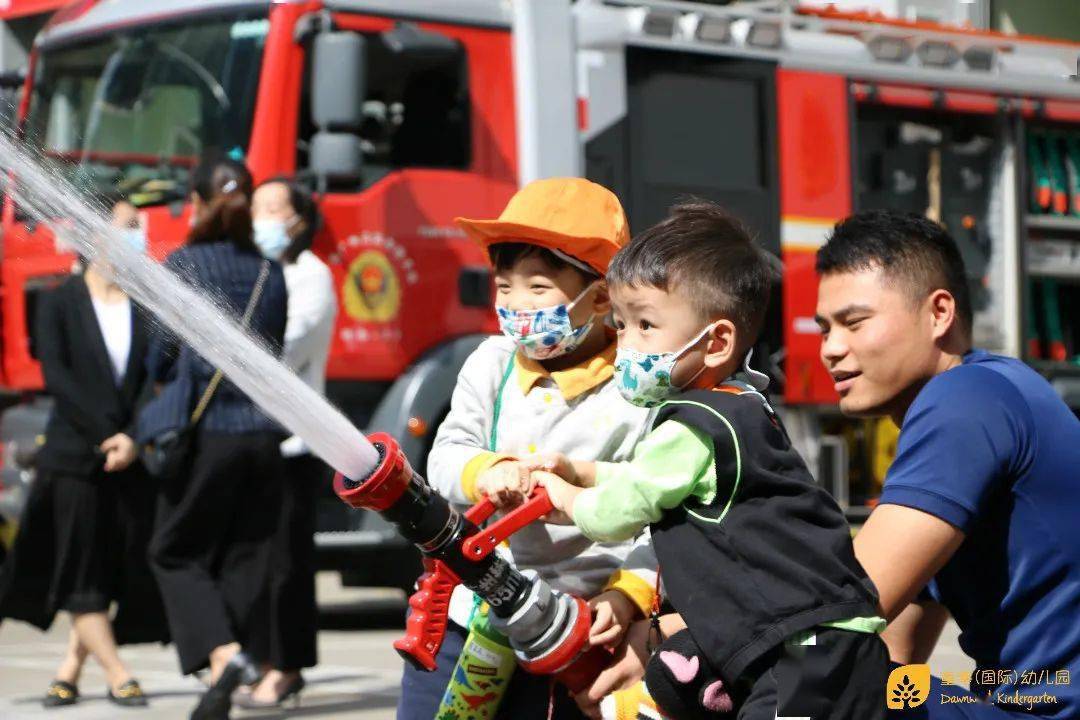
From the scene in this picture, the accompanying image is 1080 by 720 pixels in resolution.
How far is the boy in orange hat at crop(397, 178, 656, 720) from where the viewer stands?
3367 mm

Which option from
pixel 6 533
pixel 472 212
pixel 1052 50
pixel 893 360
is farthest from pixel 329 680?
pixel 1052 50

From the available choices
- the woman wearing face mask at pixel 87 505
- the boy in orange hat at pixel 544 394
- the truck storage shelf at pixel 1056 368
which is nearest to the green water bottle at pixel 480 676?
the boy in orange hat at pixel 544 394

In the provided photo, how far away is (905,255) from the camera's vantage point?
313cm

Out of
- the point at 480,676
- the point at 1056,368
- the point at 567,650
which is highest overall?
the point at 567,650

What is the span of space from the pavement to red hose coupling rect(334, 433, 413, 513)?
3.28 meters

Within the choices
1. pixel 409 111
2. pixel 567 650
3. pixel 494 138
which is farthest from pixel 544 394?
pixel 494 138

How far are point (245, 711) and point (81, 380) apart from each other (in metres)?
1.47

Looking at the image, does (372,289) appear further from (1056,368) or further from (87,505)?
(1056,368)

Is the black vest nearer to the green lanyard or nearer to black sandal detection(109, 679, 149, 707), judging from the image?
the green lanyard

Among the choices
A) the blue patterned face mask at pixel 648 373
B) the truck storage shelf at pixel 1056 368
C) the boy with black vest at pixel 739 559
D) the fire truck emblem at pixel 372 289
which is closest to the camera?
the boy with black vest at pixel 739 559

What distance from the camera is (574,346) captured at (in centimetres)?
348

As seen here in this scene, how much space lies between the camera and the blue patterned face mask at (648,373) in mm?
3012

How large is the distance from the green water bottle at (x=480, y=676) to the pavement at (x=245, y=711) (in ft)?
8.94

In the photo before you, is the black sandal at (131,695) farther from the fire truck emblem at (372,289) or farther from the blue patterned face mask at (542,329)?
the blue patterned face mask at (542,329)
